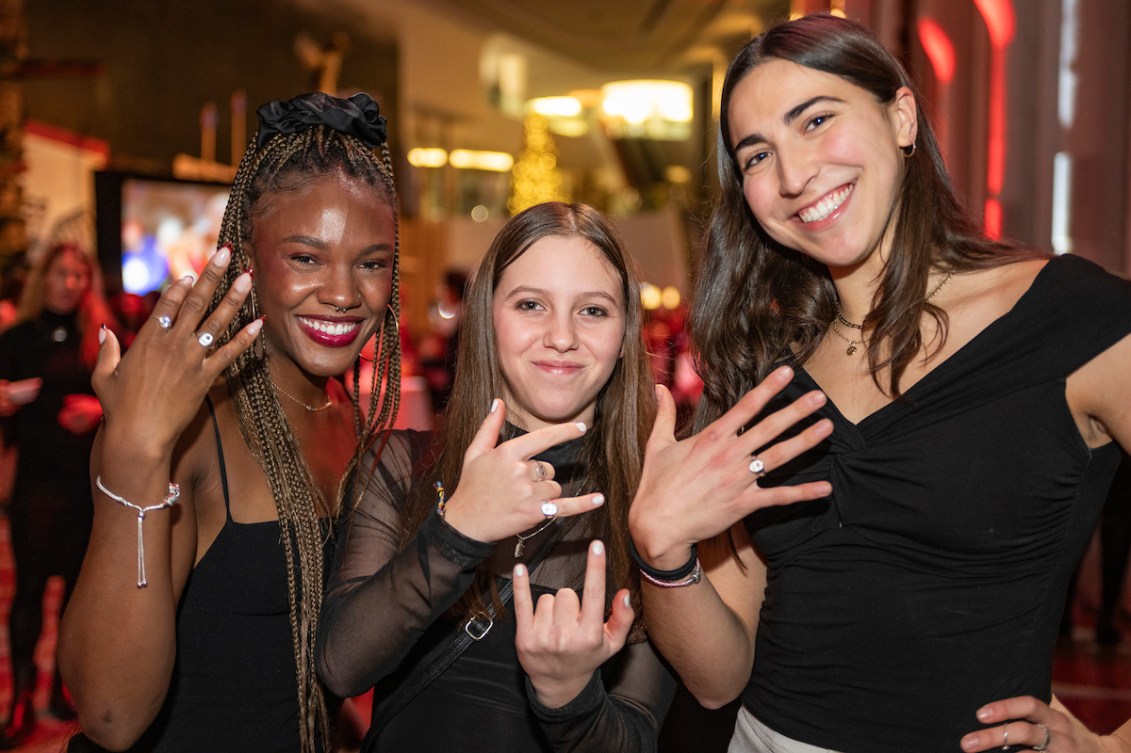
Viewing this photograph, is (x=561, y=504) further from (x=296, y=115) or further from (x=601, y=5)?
(x=601, y=5)

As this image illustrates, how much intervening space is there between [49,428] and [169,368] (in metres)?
3.23

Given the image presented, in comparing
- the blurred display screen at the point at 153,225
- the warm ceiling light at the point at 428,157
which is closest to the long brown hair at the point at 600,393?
the blurred display screen at the point at 153,225

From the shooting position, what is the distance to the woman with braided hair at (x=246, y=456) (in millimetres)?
1504

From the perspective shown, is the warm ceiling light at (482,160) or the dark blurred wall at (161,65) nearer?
the dark blurred wall at (161,65)

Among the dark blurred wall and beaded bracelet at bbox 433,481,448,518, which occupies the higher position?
the dark blurred wall

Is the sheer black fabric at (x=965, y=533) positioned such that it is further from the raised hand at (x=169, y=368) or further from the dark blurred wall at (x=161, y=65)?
the dark blurred wall at (x=161, y=65)

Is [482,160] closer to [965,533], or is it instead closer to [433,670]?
[433,670]

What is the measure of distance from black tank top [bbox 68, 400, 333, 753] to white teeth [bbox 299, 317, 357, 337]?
0.25 m

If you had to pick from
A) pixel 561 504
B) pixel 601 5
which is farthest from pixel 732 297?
pixel 601 5

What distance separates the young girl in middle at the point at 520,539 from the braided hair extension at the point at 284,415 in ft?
0.27

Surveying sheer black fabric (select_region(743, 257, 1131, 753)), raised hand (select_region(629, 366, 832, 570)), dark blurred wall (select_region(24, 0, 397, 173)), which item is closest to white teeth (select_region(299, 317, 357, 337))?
raised hand (select_region(629, 366, 832, 570))

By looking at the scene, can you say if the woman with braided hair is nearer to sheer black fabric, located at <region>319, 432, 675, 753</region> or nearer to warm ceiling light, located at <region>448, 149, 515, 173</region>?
sheer black fabric, located at <region>319, 432, 675, 753</region>

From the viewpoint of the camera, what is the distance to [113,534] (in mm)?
1501

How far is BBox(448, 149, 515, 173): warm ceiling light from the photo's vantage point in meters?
19.0
